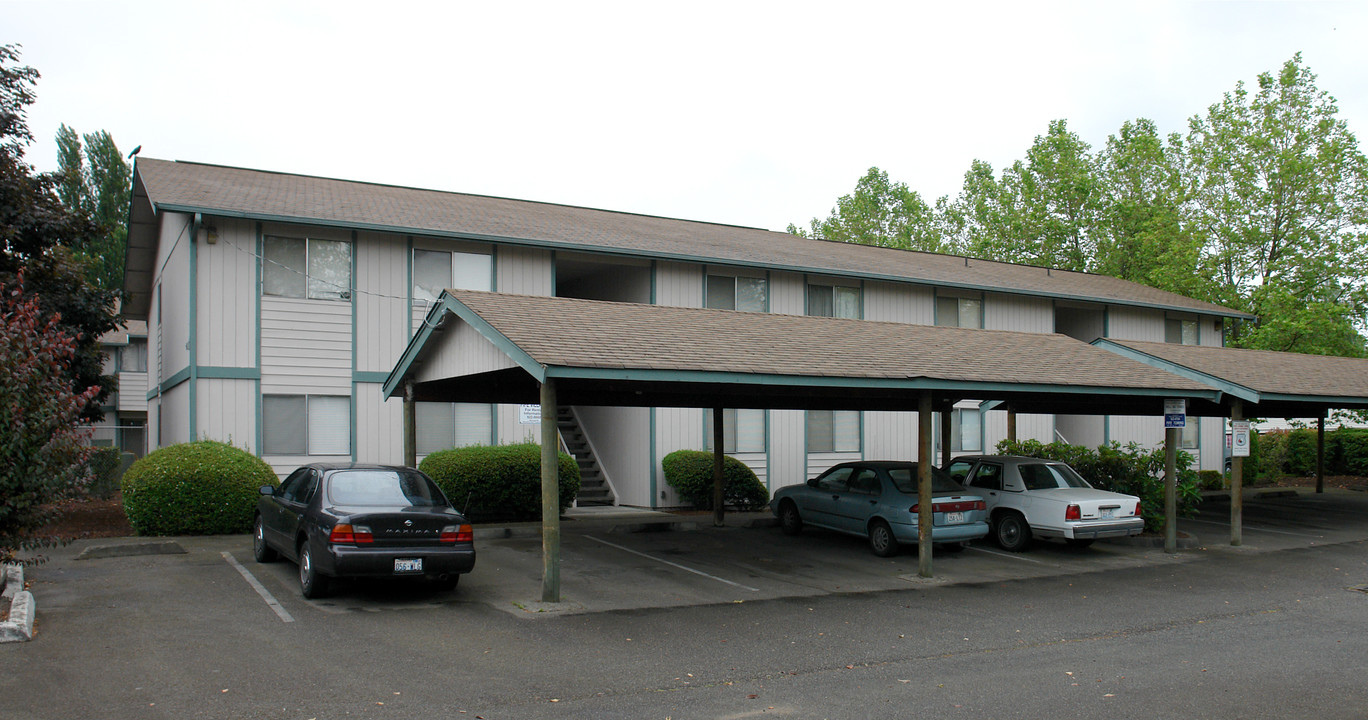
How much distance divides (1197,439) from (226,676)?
2937 centimetres

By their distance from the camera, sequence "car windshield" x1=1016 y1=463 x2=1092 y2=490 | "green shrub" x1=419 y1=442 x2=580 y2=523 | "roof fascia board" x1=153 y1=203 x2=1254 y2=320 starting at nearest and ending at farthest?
"car windshield" x1=1016 y1=463 x2=1092 y2=490 → "roof fascia board" x1=153 y1=203 x2=1254 y2=320 → "green shrub" x1=419 y1=442 x2=580 y2=523

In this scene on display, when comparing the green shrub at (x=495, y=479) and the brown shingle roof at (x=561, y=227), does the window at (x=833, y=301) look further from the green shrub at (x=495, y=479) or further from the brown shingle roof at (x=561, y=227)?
the green shrub at (x=495, y=479)

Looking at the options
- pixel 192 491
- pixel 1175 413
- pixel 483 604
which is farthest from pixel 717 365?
pixel 192 491

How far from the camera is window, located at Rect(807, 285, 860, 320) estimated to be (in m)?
23.2

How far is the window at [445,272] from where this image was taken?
19.0 meters

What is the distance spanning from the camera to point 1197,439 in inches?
1154

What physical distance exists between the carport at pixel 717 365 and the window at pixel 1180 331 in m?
13.5

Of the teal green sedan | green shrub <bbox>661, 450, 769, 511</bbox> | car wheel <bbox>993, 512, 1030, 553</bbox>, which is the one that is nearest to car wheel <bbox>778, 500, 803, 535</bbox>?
the teal green sedan

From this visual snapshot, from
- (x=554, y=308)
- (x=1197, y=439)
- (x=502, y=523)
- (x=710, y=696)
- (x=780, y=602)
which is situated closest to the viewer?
(x=710, y=696)

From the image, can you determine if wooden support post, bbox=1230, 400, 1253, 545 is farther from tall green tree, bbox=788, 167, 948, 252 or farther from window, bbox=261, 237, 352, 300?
tall green tree, bbox=788, 167, 948, 252

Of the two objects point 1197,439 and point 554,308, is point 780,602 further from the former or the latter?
point 1197,439

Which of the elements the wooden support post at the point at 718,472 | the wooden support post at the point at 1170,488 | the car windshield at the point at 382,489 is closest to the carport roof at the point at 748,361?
the wooden support post at the point at 718,472

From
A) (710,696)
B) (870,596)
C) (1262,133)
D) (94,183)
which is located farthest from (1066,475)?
(94,183)

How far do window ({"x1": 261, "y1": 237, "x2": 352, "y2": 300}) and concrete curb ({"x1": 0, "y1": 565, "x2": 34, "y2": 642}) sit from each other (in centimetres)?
841
